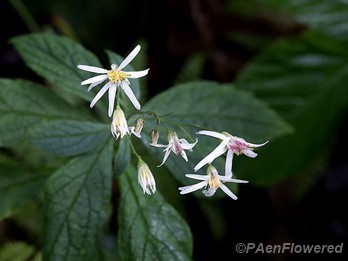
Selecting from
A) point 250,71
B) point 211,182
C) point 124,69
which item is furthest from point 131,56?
point 250,71

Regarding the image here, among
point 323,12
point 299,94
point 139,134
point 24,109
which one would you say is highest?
point 323,12

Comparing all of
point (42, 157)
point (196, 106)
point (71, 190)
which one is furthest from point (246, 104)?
point (42, 157)

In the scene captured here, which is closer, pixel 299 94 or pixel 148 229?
pixel 148 229

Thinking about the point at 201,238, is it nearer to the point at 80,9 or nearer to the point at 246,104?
the point at 246,104

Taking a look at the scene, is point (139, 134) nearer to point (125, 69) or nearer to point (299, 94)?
point (125, 69)

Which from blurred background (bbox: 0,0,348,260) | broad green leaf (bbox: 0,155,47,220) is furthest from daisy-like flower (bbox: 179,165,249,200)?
blurred background (bbox: 0,0,348,260)

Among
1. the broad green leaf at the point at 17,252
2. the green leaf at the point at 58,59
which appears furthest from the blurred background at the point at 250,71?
the green leaf at the point at 58,59
